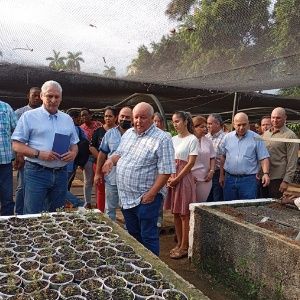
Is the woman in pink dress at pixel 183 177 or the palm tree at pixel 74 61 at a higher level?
the palm tree at pixel 74 61

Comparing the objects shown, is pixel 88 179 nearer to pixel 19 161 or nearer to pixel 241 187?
pixel 19 161

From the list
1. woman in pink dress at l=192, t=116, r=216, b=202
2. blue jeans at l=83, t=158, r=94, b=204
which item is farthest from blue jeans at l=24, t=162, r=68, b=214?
blue jeans at l=83, t=158, r=94, b=204

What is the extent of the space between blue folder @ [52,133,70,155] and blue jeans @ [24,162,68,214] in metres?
0.20

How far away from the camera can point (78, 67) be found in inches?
215

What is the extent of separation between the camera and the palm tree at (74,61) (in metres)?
4.84

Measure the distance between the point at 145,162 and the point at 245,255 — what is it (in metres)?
1.22

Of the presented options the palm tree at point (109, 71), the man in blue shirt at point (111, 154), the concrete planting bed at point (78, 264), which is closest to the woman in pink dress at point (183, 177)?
the man in blue shirt at point (111, 154)

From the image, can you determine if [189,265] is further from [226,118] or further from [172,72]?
[226,118]

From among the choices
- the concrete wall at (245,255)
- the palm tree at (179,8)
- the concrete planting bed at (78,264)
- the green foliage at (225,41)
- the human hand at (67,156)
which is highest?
the palm tree at (179,8)

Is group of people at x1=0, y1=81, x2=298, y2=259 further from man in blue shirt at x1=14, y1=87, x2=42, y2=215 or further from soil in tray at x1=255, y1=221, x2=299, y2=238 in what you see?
soil in tray at x1=255, y1=221, x2=299, y2=238

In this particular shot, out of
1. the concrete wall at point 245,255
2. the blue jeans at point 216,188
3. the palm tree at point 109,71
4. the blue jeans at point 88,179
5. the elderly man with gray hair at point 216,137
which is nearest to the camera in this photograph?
the concrete wall at point 245,255

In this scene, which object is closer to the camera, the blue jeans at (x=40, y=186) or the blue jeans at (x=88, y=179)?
the blue jeans at (x=40, y=186)

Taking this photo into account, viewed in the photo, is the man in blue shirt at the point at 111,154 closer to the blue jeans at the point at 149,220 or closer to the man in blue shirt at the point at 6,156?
the blue jeans at the point at 149,220

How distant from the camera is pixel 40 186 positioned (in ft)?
11.4
